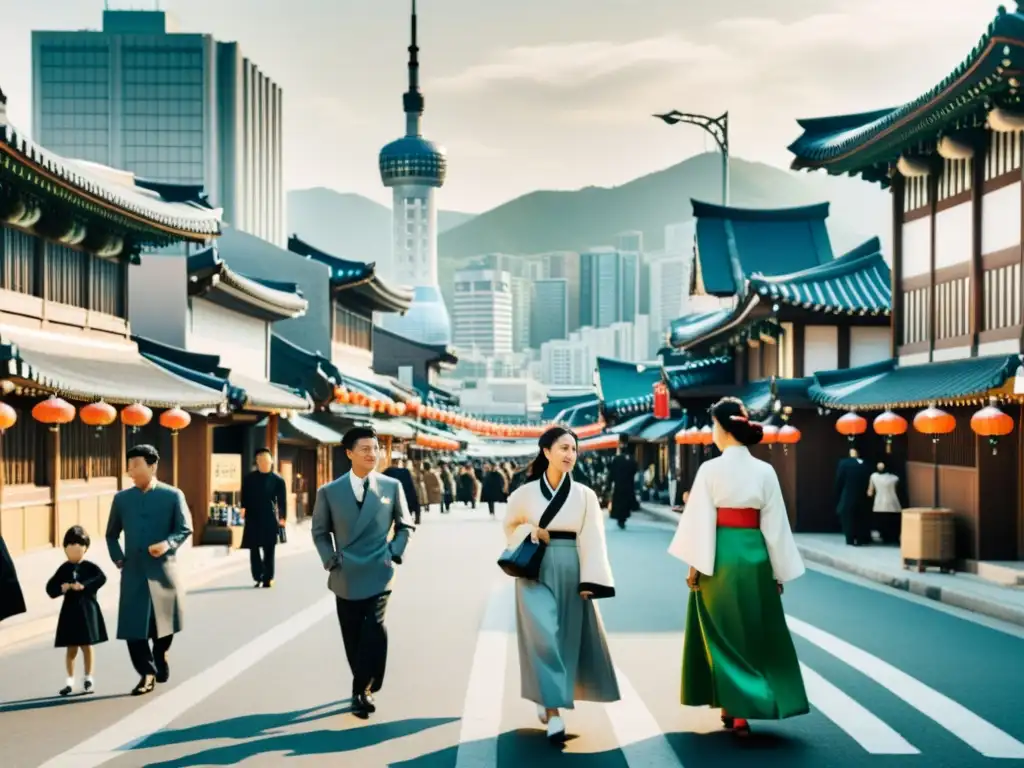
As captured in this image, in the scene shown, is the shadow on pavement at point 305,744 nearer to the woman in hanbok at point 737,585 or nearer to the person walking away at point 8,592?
the woman in hanbok at point 737,585

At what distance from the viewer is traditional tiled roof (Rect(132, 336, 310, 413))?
953 inches

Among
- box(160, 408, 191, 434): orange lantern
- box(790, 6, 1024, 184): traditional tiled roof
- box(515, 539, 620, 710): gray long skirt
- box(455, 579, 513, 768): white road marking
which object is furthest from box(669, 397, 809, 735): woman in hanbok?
box(160, 408, 191, 434): orange lantern

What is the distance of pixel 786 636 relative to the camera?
26.8ft

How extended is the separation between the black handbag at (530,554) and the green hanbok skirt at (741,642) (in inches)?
38.5

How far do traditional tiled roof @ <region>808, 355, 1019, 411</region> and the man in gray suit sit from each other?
10368mm

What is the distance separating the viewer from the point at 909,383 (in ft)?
70.8

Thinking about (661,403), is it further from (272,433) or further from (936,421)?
(936,421)

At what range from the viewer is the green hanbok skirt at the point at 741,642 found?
314 inches

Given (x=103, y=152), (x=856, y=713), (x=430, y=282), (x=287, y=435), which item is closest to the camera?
(x=856, y=713)

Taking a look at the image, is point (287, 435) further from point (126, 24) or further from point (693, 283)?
point (126, 24)

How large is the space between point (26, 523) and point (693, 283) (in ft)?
93.5

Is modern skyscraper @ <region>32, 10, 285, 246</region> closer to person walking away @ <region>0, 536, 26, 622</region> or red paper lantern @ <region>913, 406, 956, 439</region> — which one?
red paper lantern @ <region>913, 406, 956, 439</region>

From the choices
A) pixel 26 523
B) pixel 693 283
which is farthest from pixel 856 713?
pixel 693 283

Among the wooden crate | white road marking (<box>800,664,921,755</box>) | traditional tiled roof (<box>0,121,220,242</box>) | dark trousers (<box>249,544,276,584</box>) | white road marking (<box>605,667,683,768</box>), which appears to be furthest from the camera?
the wooden crate
